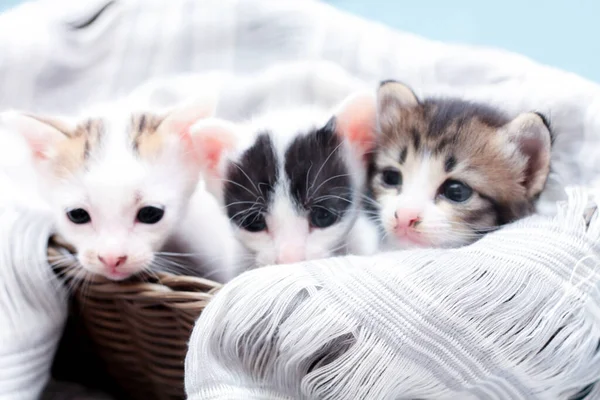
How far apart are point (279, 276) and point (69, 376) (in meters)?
0.59

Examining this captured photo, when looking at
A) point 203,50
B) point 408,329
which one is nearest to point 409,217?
point 408,329

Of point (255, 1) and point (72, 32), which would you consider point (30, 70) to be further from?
point (255, 1)

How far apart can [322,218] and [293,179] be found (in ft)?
0.21

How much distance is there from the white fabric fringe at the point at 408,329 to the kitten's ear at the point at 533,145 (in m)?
0.14

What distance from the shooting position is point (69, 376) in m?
1.11

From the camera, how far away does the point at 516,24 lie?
1.50 meters

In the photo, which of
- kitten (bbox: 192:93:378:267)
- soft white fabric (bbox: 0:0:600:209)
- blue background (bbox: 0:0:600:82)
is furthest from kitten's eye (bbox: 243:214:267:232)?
blue background (bbox: 0:0:600:82)

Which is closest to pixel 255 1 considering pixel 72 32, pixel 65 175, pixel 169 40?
pixel 169 40

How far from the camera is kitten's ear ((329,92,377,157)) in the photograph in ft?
2.91

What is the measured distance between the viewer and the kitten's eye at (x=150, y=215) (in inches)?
35.6

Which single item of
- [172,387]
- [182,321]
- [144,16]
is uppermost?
[144,16]

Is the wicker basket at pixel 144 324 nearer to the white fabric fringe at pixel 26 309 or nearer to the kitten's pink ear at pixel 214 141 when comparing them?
the white fabric fringe at pixel 26 309

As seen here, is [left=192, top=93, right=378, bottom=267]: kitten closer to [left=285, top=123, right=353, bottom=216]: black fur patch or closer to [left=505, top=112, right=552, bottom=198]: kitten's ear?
[left=285, top=123, right=353, bottom=216]: black fur patch

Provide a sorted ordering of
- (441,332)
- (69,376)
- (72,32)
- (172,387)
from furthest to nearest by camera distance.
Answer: (72,32)
(69,376)
(172,387)
(441,332)
